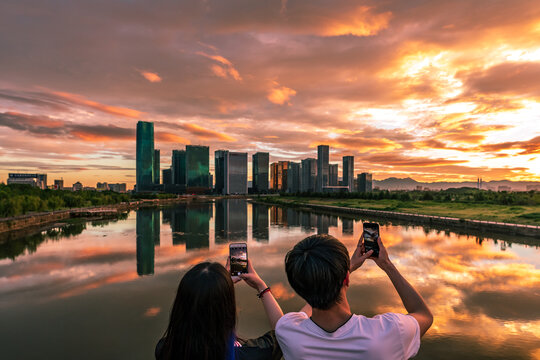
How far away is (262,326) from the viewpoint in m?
7.87

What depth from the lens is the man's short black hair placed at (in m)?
1.70

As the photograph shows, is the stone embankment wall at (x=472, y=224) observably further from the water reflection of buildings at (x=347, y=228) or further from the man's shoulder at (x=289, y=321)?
A: the man's shoulder at (x=289, y=321)

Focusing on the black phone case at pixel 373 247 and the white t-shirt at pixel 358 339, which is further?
the black phone case at pixel 373 247

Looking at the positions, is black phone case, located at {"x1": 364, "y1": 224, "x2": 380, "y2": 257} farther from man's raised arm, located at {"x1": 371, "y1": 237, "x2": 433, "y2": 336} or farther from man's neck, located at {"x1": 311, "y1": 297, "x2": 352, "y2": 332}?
man's neck, located at {"x1": 311, "y1": 297, "x2": 352, "y2": 332}

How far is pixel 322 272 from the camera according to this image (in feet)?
5.58

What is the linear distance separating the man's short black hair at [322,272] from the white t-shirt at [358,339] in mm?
150

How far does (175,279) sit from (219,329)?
11593mm

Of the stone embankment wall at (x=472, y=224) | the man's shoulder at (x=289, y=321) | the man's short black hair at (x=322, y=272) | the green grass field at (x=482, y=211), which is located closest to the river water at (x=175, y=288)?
the stone embankment wall at (x=472, y=224)

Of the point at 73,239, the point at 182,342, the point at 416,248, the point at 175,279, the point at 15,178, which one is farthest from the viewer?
the point at 15,178

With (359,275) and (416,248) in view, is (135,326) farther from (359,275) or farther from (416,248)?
(416,248)

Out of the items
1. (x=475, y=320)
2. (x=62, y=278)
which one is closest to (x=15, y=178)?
(x=62, y=278)

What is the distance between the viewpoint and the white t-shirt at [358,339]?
159 centimetres

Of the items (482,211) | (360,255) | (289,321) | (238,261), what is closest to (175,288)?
(238,261)

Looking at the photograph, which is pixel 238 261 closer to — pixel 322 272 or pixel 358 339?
pixel 322 272
